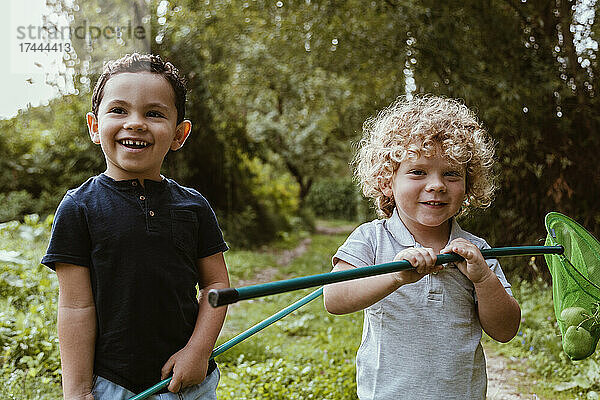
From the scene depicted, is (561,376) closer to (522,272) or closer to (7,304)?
(522,272)

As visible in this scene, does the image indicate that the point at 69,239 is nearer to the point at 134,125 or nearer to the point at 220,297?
the point at 134,125

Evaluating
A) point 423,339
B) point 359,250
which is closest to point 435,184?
point 359,250

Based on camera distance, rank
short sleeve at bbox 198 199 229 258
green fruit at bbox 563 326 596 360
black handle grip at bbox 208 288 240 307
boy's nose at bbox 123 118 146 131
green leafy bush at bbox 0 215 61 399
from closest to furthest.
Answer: black handle grip at bbox 208 288 240 307 → boy's nose at bbox 123 118 146 131 → short sleeve at bbox 198 199 229 258 → green fruit at bbox 563 326 596 360 → green leafy bush at bbox 0 215 61 399

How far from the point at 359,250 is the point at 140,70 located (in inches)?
33.0

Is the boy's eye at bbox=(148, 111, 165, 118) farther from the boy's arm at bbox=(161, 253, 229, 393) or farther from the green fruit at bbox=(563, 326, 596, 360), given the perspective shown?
the green fruit at bbox=(563, 326, 596, 360)

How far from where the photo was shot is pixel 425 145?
1.85 meters

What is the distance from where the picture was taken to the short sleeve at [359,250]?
1823 mm

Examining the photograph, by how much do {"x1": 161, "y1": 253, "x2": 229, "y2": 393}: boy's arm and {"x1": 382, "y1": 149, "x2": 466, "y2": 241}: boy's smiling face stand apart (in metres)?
0.60

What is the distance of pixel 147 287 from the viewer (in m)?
1.62

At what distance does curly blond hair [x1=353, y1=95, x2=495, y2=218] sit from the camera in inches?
73.7

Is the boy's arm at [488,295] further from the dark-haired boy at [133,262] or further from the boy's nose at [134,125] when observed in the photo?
the boy's nose at [134,125]

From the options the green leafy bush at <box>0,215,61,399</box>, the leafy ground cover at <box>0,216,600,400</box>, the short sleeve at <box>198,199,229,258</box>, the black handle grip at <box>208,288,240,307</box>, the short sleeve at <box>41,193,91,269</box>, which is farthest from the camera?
the leafy ground cover at <box>0,216,600,400</box>

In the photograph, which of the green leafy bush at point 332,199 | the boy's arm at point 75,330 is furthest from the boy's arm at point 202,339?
the green leafy bush at point 332,199

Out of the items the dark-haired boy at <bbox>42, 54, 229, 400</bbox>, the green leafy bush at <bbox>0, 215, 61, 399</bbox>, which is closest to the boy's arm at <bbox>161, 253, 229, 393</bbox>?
the dark-haired boy at <bbox>42, 54, 229, 400</bbox>
